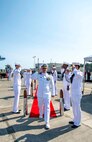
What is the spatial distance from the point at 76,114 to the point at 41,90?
55.3 inches

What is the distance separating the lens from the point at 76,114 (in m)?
6.69

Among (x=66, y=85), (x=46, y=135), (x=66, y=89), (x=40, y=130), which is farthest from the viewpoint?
(x=66, y=89)

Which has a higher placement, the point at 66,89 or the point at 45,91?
the point at 45,91

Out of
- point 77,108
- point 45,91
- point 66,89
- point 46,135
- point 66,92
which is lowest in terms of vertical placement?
point 46,135

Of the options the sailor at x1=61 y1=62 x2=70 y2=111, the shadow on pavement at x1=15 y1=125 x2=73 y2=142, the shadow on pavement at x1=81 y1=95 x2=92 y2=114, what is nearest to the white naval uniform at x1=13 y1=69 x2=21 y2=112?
the sailor at x1=61 y1=62 x2=70 y2=111

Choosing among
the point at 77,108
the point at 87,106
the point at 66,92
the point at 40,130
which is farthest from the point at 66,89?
the point at 40,130

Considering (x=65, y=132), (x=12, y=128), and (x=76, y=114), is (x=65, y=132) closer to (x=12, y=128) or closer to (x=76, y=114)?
(x=76, y=114)

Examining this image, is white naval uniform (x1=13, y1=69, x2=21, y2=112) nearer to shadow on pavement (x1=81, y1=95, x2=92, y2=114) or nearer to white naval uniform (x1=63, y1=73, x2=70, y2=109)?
white naval uniform (x1=63, y1=73, x2=70, y2=109)

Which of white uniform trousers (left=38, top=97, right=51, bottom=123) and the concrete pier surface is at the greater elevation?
white uniform trousers (left=38, top=97, right=51, bottom=123)

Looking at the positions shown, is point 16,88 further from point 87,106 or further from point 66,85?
point 87,106

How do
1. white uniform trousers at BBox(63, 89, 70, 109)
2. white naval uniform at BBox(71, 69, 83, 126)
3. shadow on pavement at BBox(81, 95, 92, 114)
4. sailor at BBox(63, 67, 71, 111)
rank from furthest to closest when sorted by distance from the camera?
shadow on pavement at BBox(81, 95, 92, 114) < white uniform trousers at BBox(63, 89, 70, 109) < sailor at BBox(63, 67, 71, 111) < white naval uniform at BBox(71, 69, 83, 126)

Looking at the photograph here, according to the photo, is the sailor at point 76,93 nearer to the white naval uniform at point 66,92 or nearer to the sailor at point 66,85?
the sailor at point 66,85

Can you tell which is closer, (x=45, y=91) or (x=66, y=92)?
(x=45, y=91)

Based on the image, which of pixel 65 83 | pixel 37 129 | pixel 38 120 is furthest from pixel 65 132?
pixel 65 83
